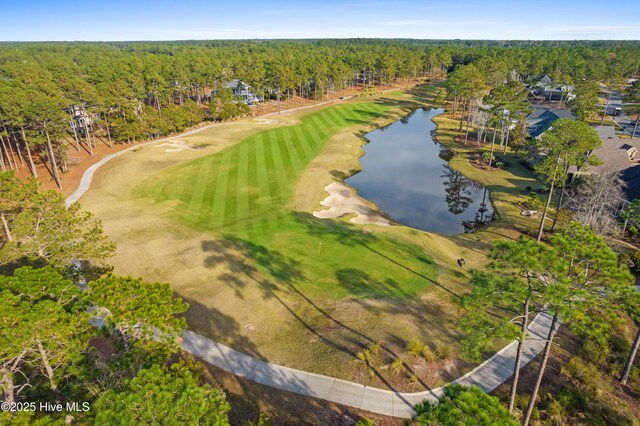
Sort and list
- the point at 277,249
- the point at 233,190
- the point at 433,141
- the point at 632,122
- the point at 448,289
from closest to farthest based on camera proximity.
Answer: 1. the point at 448,289
2. the point at 277,249
3. the point at 233,190
4. the point at 433,141
5. the point at 632,122

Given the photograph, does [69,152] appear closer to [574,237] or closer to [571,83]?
[574,237]

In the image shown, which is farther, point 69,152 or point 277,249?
point 69,152

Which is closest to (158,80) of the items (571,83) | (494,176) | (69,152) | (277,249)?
(69,152)

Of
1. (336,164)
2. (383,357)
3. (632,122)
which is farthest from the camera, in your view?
(632,122)

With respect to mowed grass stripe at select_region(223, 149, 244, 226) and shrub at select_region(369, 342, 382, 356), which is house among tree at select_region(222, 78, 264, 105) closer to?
mowed grass stripe at select_region(223, 149, 244, 226)

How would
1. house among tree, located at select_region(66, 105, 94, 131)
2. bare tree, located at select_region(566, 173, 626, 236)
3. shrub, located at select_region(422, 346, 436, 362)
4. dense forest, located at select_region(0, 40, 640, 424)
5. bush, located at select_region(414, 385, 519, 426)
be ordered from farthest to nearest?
house among tree, located at select_region(66, 105, 94, 131)
bare tree, located at select_region(566, 173, 626, 236)
shrub, located at select_region(422, 346, 436, 362)
dense forest, located at select_region(0, 40, 640, 424)
bush, located at select_region(414, 385, 519, 426)

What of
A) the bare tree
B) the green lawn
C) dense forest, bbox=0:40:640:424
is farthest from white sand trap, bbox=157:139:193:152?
the bare tree

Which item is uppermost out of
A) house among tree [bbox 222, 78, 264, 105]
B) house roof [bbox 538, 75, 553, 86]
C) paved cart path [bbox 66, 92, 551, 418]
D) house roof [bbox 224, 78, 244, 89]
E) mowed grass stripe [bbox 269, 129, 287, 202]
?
house roof [bbox 538, 75, 553, 86]
